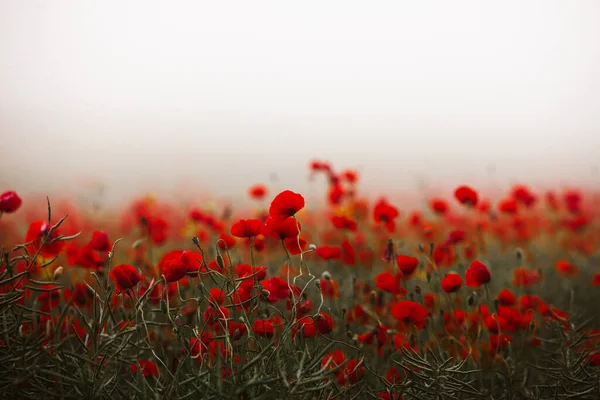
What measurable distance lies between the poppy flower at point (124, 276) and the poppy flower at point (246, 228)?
29 cm

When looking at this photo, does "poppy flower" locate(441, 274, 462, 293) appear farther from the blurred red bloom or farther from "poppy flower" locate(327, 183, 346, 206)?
"poppy flower" locate(327, 183, 346, 206)

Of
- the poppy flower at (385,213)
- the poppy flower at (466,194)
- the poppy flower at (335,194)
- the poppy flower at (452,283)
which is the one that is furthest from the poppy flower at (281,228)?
the poppy flower at (335,194)

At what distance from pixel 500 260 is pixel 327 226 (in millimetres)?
1450

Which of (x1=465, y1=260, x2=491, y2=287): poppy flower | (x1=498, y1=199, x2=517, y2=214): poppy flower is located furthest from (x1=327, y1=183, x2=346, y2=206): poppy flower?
(x1=465, y1=260, x2=491, y2=287): poppy flower

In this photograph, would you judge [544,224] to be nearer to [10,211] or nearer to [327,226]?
[327,226]

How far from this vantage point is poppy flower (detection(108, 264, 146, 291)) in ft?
4.02

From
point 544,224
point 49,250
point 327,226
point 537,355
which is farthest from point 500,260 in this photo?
point 49,250

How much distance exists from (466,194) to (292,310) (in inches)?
55.7

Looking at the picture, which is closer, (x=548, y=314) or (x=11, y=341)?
(x=11, y=341)

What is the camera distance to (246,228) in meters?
1.38

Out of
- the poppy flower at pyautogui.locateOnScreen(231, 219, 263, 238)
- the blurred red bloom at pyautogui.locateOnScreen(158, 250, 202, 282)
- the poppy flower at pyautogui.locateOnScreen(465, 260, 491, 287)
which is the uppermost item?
the poppy flower at pyautogui.locateOnScreen(231, 219, 263, 238)

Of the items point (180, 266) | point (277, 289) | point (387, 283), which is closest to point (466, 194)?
point (387, 283)

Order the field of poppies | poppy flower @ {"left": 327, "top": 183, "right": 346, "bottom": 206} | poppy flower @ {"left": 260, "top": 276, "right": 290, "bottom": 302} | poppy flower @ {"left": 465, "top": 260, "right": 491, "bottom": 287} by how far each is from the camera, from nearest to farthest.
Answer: the field of poppies < poppy flower @ {"left": 260, "top": 276, "right": 290, "bottom": 302} < poppy flower @ {"left": 465, "top": 260, "right": 491, "bottom": 287} < poppy flower @ {"left": 327, "top": 183, "right": 346, "bottom": 206}

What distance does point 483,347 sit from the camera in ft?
6.64
